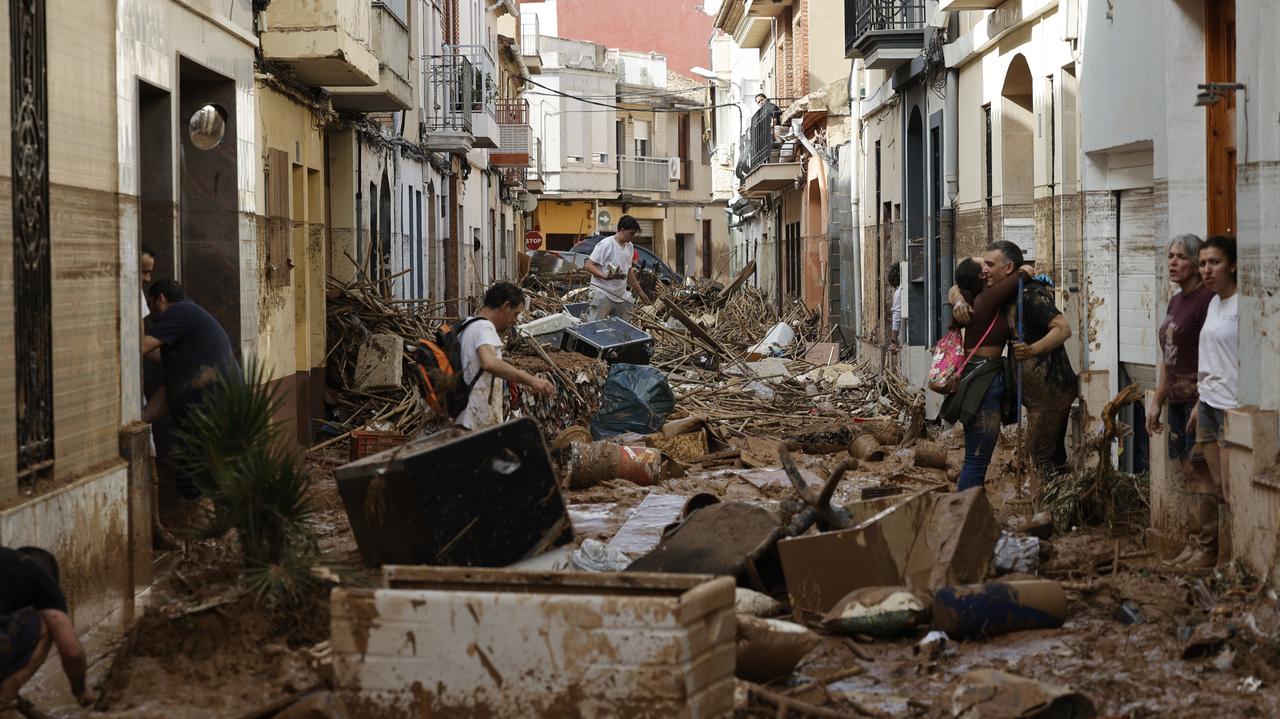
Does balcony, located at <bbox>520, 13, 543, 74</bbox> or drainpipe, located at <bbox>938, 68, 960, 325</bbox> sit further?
balcony, located at <bbox>520, 13, 543, 74</bbox>

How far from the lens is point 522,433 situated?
811cm

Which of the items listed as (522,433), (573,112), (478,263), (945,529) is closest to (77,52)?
(522,433)

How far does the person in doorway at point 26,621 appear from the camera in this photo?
5.68 metres

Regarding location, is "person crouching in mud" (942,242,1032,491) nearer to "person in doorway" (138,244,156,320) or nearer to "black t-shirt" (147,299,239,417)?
"black t-shirt" (147,299,239,417)

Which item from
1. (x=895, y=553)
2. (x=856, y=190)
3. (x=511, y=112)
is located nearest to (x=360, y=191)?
(x=856, y=190)

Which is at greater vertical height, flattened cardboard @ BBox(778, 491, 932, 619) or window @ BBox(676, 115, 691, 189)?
window @ BBox(676, 115, 691, 189)

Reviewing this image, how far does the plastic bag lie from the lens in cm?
1546

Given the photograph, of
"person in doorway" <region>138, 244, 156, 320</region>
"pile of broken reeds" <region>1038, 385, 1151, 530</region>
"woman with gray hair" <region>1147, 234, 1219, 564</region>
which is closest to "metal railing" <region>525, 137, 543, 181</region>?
"person in doorway" <region>138, 244, 156, 320</region>

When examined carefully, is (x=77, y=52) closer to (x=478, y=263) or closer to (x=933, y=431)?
(x=933, y=431)

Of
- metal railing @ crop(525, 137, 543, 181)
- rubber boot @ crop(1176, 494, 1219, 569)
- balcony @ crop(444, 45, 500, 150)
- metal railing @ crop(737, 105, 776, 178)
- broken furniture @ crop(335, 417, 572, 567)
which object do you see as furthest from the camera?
metal railing @ crop(525, 137, 543, 181)

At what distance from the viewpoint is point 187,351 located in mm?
9844

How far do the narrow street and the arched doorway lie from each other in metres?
0.04

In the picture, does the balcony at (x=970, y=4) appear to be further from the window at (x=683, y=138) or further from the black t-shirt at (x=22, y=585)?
the window at (x=683, y=138)

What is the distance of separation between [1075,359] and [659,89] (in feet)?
166
